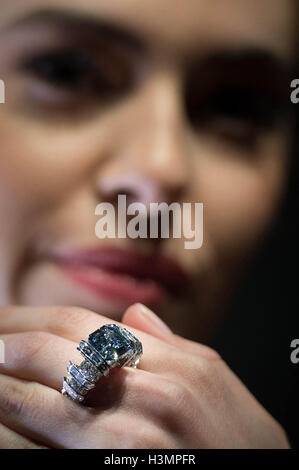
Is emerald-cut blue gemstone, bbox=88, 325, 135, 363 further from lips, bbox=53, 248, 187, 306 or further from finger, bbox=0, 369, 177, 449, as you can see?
lips, bbox=53, 248, 187, 306

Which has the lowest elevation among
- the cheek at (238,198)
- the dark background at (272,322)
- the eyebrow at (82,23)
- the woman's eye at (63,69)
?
the dark background at (272,322)

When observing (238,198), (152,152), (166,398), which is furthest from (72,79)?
(166,398)

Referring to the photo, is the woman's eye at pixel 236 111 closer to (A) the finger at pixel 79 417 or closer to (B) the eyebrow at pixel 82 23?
(B) the eyebrow at pixel 82 23

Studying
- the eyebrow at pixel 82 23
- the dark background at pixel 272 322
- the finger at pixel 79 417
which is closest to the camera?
the finger at pixel 79 417

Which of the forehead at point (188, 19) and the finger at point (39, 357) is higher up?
the forehead at point (188, 19)

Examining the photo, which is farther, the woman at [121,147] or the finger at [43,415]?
the woman at [121,147]

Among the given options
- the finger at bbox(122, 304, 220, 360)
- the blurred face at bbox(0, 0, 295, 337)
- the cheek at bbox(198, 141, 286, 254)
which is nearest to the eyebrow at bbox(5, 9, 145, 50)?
the blurred face at bbox(0, 0, 295, 337)

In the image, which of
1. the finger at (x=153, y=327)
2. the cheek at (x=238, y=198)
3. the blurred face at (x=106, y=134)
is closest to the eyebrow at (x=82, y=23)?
the blurred face at (x=106, y=134)

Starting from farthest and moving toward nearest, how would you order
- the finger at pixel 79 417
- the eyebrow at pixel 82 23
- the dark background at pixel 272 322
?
the dark background at pixel 272 322 < the eyebrow at pixel 82 23 < the finger at pixel 79 417
